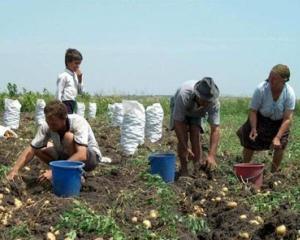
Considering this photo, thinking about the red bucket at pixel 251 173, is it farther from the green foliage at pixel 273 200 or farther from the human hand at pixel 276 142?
the human hand at pixel 276 142

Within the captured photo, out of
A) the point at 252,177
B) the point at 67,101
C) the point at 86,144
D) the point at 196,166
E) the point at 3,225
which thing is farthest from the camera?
the point at 67,101

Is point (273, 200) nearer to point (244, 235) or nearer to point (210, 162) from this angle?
point (244, 235)

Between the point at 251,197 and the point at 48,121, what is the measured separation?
1.96 meters

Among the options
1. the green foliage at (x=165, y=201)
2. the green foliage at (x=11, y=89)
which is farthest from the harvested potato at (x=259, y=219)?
the green foliage at (x=11, y=89)

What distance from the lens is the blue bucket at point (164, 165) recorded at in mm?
6227

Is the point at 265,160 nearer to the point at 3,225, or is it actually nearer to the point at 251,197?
the point at 251,197

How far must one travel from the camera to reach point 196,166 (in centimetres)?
666

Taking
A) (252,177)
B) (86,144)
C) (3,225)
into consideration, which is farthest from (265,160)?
(3,225)

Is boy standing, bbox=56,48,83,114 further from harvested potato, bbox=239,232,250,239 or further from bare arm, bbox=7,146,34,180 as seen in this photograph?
harvested potato, bbox=239,232,250,239

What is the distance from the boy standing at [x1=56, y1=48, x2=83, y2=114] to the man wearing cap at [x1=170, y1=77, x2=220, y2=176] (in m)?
1.72

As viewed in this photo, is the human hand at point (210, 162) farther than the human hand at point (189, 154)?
No

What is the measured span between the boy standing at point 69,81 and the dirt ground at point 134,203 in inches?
44.1

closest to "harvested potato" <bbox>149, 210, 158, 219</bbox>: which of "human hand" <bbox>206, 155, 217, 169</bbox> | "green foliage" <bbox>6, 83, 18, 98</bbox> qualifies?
"human hand" <bbox>206, 155, 217, 169</bbox>

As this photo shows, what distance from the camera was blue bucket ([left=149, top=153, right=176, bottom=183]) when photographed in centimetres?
623
